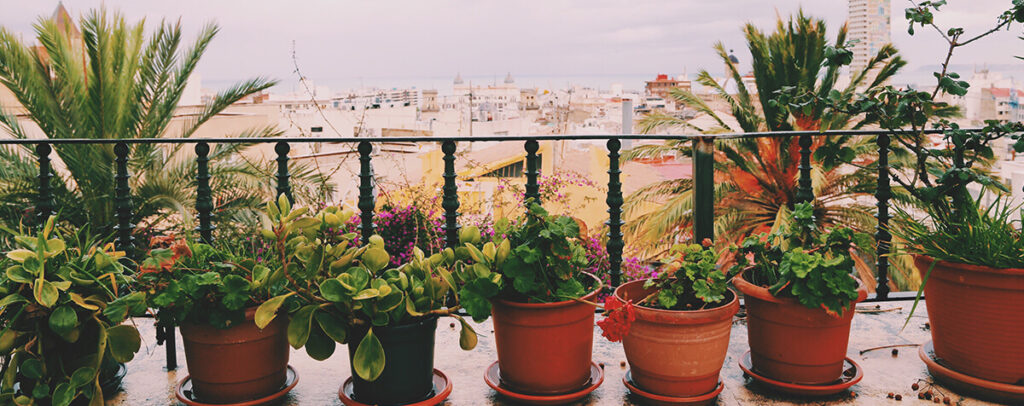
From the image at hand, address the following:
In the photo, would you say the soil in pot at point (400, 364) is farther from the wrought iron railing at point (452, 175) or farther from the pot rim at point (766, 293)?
the pot rim at point (766, 293)

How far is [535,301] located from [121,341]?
110cm

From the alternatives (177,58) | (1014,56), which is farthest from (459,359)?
(177,58)

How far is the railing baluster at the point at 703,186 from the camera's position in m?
2.59

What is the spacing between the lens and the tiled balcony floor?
2.18 metres

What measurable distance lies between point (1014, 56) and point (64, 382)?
9.56 ft

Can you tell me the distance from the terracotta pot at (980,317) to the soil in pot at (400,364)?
147cm

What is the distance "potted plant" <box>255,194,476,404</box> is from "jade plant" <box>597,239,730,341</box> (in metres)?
0.41

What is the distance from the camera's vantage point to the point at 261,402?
2.07m

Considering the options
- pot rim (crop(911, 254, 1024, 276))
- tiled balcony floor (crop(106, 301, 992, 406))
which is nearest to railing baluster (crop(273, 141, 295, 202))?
tiled balcony floor (crop(106, 301, 992, 406))

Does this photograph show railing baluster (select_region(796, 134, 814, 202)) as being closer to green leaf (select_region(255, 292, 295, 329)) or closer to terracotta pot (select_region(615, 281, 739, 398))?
terracotta pot (select_region(615, 281, 739, 398))

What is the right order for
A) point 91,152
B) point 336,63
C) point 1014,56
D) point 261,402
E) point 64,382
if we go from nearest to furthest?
point 64,382 < point 261,402 < point 1014,56 < point 91,152 < point 336,63

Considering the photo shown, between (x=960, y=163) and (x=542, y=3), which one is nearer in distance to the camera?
(x=960, y=163)

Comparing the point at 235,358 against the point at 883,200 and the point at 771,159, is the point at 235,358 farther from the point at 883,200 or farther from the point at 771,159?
the point at 771,159

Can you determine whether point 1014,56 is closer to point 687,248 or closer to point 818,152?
point 818,152
